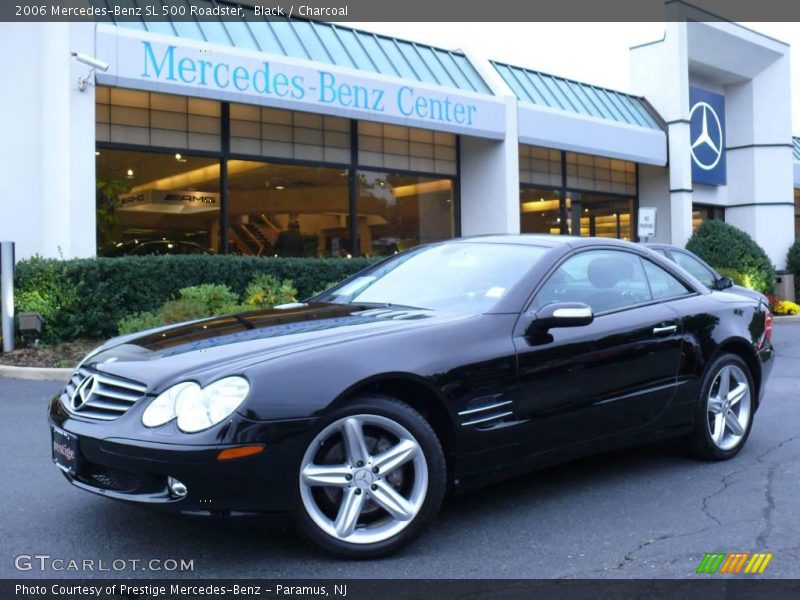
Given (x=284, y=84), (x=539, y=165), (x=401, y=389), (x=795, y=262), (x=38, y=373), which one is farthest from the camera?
(x=795, y=262)

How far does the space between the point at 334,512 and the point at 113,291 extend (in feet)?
27.8

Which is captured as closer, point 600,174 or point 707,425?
point 707,425

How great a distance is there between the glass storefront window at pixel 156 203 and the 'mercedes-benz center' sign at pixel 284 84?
1.92 metres

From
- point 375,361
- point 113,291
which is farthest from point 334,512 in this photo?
point 113,291

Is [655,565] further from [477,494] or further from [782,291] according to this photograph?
[782,291]

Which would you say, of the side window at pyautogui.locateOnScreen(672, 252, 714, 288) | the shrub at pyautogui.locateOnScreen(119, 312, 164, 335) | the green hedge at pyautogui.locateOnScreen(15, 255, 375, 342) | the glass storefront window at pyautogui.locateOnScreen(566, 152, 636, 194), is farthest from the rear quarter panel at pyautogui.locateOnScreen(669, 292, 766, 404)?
the glass storefront window at pyautogui.locateOnScreen(566, 152, 636, 194)

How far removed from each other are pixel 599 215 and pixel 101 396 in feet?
69.1

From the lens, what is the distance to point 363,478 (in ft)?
11.6

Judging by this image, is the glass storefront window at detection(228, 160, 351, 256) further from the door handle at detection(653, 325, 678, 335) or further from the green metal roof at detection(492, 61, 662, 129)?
the door handle at detection(653, 325, 678, 335)

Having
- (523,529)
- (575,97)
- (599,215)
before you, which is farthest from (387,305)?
(599,215)

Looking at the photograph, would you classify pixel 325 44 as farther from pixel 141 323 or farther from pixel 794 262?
pixel 794 262

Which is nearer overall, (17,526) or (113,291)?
(17,526)

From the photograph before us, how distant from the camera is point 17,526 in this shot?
400 centimetres

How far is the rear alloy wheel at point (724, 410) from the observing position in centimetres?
514
